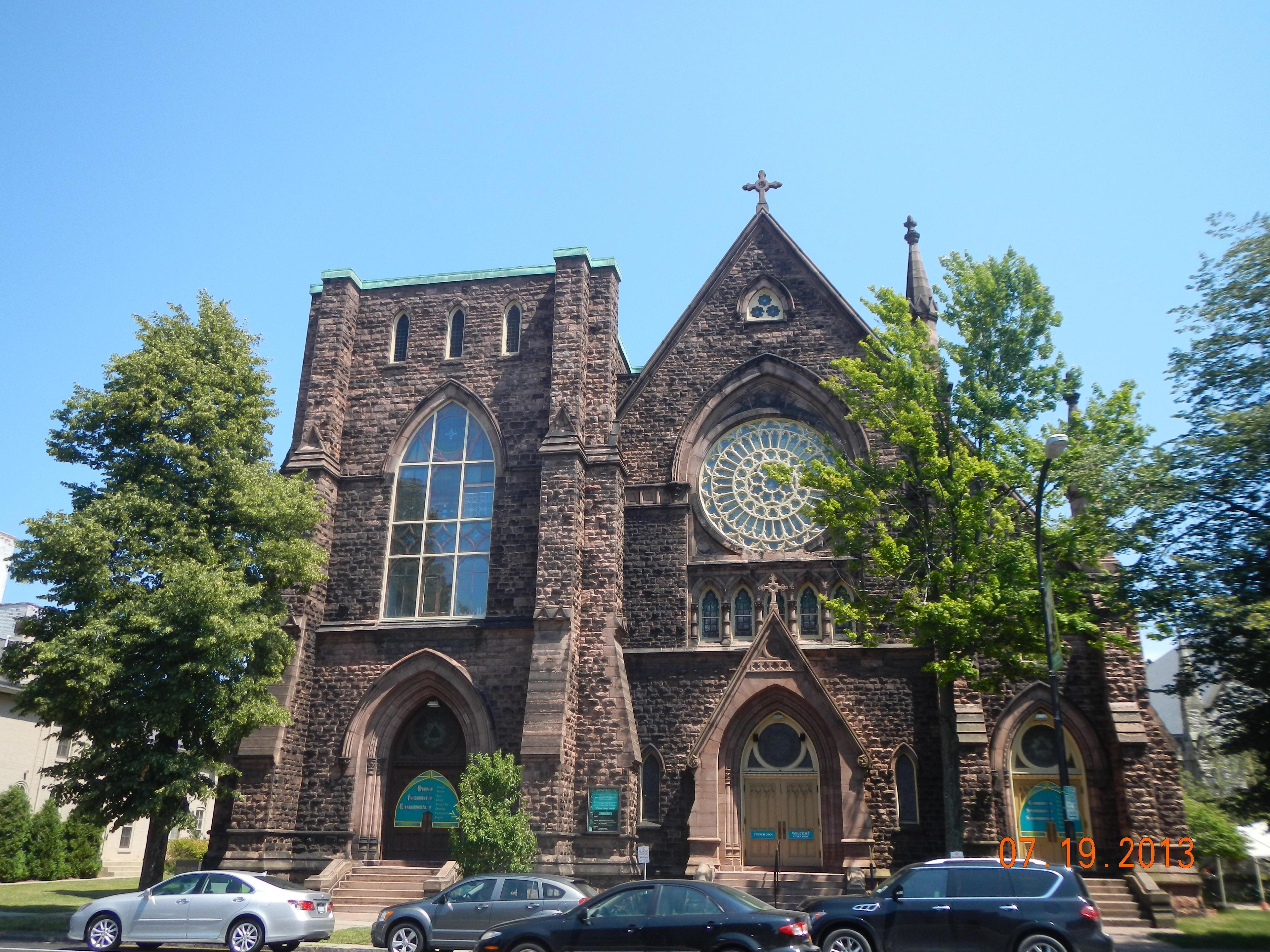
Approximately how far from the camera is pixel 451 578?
24.7 m

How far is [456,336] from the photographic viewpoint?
27109 millimetres

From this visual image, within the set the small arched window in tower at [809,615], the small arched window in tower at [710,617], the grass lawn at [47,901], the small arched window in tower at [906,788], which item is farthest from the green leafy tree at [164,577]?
the small arched window in tower at [906,788]

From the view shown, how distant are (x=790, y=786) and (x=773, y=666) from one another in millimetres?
2678

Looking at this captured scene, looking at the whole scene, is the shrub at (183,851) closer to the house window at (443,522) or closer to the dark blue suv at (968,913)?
the house window at (443,522)

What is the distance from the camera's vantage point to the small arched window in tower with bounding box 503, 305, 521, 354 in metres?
26.6

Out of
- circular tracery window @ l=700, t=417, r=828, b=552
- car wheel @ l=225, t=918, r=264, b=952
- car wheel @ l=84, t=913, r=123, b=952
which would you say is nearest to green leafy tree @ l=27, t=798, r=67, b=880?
car wheel @ l=84, t=913, r=123, b=952

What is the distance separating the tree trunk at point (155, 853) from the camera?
1877cm

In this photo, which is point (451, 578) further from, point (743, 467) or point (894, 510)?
point (894, 510)

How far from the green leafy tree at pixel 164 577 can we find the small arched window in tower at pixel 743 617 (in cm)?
953

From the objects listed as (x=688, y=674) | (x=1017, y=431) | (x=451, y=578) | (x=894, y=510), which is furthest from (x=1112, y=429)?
(x=451, y=578)

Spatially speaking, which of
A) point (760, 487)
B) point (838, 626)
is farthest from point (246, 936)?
point (760, 487)

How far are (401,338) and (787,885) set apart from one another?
54.5ft

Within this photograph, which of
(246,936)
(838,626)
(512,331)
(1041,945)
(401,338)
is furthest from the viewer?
(401,338)

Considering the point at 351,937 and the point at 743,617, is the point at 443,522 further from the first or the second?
the point at 351,937
